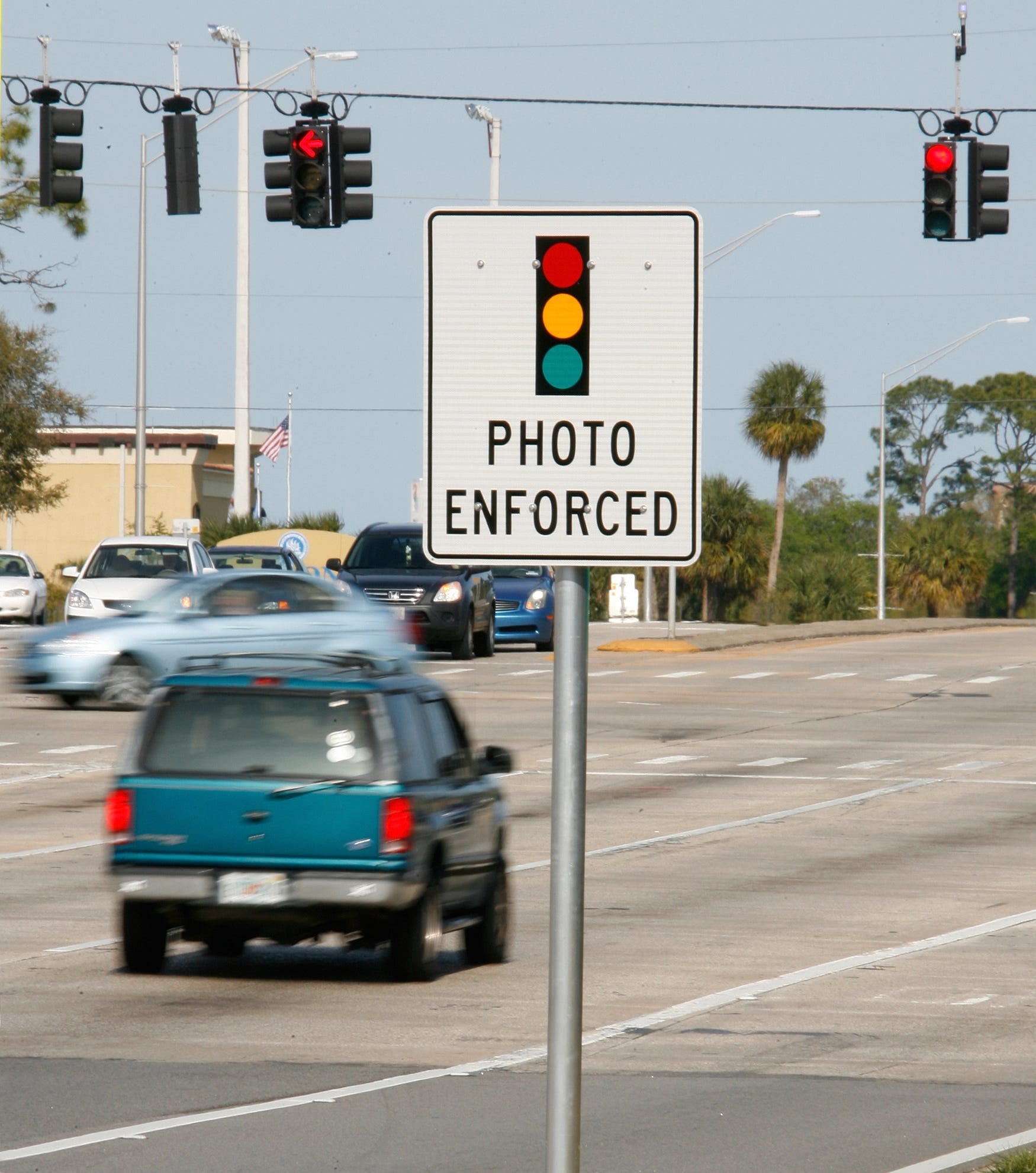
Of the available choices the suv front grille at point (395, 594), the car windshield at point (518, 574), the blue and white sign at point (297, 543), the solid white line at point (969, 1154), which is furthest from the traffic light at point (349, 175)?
the blue and white sign at point (297, 543)

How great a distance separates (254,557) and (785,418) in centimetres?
4263

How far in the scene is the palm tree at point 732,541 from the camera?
72.1 meters

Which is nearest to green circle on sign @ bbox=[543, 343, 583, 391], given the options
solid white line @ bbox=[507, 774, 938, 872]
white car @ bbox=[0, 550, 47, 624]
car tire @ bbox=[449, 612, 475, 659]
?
solid white line @ bbox=[507, 774, 938, 872]

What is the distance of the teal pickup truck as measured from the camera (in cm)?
1052

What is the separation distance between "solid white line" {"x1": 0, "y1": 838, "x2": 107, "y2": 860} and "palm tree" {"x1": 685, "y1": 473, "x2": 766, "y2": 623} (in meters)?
55.5

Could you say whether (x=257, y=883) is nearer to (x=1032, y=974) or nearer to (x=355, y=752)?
(x=355, y=752)

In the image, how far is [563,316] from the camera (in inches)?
171

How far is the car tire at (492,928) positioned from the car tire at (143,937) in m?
1.67

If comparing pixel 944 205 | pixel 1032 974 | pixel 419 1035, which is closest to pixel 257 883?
pixel 419 1035

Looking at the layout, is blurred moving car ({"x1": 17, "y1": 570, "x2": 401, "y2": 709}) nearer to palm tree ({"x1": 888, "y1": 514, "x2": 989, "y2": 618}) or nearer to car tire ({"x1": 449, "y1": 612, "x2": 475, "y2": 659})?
car tire ({"x1": 449, "y1": 612, "x2": 475, "y2": 659})

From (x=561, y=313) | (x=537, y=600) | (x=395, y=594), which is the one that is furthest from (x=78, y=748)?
(x=561, y=313)

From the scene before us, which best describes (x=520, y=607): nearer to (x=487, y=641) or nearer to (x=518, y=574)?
(x=518, y=574)

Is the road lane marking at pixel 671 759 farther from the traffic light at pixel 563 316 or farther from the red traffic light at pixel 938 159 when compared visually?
the traffic light at pixel 563 316

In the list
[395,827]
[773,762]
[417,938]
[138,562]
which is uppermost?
[138,562]
